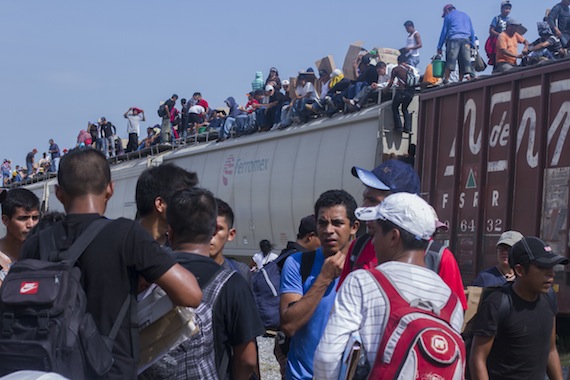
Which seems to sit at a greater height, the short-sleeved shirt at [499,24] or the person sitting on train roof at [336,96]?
the short-sleeved shirt at [499,24]

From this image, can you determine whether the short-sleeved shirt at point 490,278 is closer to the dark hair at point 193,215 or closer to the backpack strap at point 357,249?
the backpack strap at point 357,249

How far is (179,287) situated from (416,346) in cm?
86

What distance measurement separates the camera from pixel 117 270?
304cm

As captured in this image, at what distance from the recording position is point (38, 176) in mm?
33281

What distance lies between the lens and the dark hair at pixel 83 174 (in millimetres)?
3236

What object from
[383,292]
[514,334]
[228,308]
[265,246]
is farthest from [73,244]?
[265,246]

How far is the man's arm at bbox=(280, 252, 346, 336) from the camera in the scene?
3.85 metres

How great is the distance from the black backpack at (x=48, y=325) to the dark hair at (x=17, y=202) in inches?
97.0

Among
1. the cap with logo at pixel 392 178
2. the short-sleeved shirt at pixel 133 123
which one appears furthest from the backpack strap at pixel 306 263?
the short-sleeved shirt at pixel 133 123

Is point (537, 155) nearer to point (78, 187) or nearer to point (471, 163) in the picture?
point (471, 163)

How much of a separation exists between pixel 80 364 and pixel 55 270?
12.8 inches

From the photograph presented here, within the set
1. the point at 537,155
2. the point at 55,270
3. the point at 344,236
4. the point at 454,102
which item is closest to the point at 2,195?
the point at 344,236

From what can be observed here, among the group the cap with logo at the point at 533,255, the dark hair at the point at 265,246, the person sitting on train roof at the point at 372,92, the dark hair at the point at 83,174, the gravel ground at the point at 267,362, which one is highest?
the person sitting on train roof at the point at 372,92

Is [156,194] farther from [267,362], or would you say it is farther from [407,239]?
[267,362]
